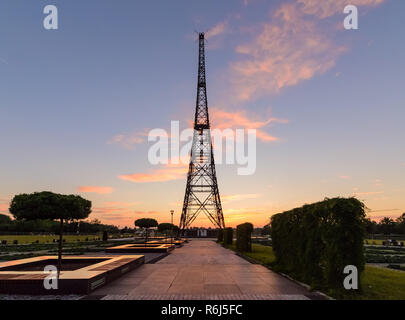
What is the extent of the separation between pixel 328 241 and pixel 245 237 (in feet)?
64.6

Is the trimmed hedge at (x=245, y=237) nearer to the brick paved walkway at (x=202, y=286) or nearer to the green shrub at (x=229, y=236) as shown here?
the green shrub at (x=229, y=236)

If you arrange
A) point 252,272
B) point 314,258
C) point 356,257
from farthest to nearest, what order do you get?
point 252,272 → point 314,258 → point 356,257

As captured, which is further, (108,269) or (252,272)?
(252,272)

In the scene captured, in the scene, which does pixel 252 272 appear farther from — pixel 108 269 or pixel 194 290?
pixel 108 269

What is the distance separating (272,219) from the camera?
18781 millimetres

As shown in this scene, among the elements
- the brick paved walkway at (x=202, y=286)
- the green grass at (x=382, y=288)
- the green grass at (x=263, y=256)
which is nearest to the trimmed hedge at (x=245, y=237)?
the green grass at (x=263, y=256)

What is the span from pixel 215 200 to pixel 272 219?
52.2 m

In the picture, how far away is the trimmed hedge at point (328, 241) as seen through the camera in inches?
415

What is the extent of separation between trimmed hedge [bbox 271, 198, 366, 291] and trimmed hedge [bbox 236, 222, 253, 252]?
14.2 m

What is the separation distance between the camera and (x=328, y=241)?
36.3 feet

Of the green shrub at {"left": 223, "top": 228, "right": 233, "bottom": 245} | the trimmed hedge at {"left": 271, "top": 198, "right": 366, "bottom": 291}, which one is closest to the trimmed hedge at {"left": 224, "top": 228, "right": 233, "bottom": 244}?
the green shrub at {"left": 223, "top": 228, "right": 233, "bottom": 245}

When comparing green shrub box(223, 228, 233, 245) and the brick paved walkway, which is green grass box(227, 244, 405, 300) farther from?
green shrub box(223, 228, 233, 245)

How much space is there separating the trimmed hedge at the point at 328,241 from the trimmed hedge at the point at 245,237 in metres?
14.2
